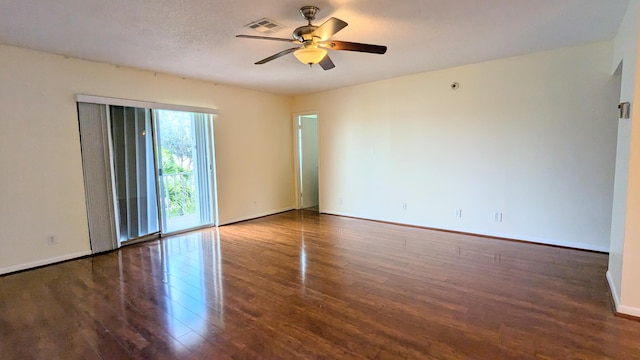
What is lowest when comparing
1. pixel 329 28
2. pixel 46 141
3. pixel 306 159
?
pixel 306 159

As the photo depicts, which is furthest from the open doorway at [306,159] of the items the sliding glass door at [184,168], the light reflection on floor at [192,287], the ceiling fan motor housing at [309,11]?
the ceiling fan motor housing at [309,11]

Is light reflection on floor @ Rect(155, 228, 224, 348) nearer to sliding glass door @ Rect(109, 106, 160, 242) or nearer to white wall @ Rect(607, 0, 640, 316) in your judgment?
sliding glass door @ Rect(109, 106, 160, 242)

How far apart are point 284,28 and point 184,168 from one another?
304 centimetres

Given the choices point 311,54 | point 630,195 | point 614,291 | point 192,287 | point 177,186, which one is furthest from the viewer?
point 177,186

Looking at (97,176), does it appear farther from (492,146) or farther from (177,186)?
(492,146)

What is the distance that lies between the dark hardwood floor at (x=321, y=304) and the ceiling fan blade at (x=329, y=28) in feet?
7.19

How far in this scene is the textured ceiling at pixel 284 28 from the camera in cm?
243

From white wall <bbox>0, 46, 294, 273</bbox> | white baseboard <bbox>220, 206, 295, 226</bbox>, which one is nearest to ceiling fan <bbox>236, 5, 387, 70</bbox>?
white wall <bbox>0, 46, 294, 273</bbox>

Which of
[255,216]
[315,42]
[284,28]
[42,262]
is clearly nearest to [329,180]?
[255,216]

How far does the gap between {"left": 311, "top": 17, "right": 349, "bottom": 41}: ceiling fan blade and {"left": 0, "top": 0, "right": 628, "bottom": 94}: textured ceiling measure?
0.18 metres

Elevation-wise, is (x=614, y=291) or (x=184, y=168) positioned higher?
(x=184, y=168)

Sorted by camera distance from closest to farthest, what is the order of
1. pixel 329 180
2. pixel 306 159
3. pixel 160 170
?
pixel 160 170, pixel 329 180, pixel 306 159

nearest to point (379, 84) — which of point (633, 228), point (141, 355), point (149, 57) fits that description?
point (149, 57)

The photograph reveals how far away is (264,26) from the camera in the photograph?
2783 mm
